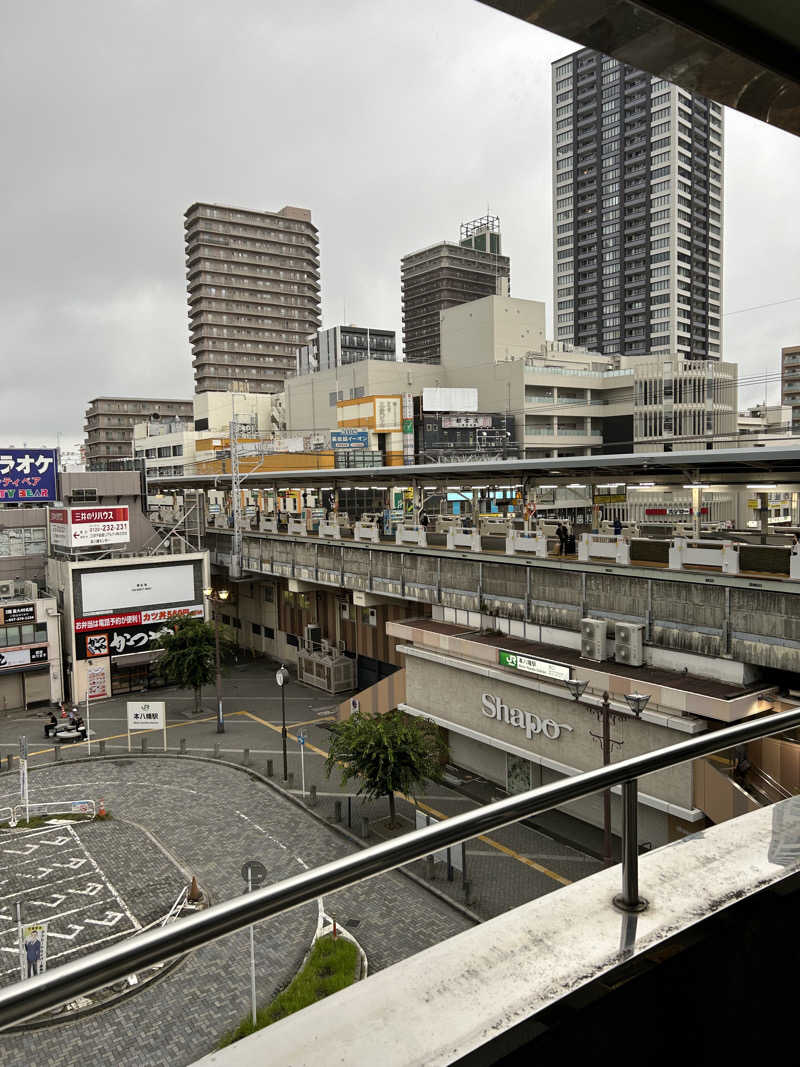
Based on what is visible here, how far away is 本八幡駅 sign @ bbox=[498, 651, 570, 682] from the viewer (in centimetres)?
1509

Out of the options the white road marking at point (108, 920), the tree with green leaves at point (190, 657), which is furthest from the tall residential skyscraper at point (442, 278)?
the white road marking at point (108, 920)

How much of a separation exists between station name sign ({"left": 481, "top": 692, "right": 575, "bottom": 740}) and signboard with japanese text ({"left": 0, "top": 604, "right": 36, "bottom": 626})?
18877 millimetres

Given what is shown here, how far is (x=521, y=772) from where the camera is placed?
55.5 ft

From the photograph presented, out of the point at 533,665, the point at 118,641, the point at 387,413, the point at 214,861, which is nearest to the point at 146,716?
the point at 214,861

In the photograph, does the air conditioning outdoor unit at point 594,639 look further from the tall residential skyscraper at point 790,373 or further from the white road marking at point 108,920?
the tall residential skyscraper at point 790,373

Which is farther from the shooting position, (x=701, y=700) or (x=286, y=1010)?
(x=701, y=700)

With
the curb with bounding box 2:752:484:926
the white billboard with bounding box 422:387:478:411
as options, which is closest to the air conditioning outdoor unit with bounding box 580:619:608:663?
the curb with bounding box 2:752:484:926

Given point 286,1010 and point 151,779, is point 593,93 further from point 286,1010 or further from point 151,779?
point 286,1010

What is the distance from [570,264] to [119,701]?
91376 mm

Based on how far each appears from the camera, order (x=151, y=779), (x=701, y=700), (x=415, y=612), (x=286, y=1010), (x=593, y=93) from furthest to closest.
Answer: (x=593, y=93) → (x=415, y=612) → (x=151, y=779) → (x=701, y=700) → (x=286, y=1010)

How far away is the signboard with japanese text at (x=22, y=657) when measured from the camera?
87.9 feet

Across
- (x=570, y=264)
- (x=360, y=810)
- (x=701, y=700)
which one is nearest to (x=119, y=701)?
(x=360, y=810)

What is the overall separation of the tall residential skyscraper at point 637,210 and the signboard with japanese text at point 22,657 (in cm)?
7705

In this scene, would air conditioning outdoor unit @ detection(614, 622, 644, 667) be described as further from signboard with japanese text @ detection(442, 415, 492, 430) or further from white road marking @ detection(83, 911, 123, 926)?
signboard with japanese text @ detection(442, 415, 492, 430)
